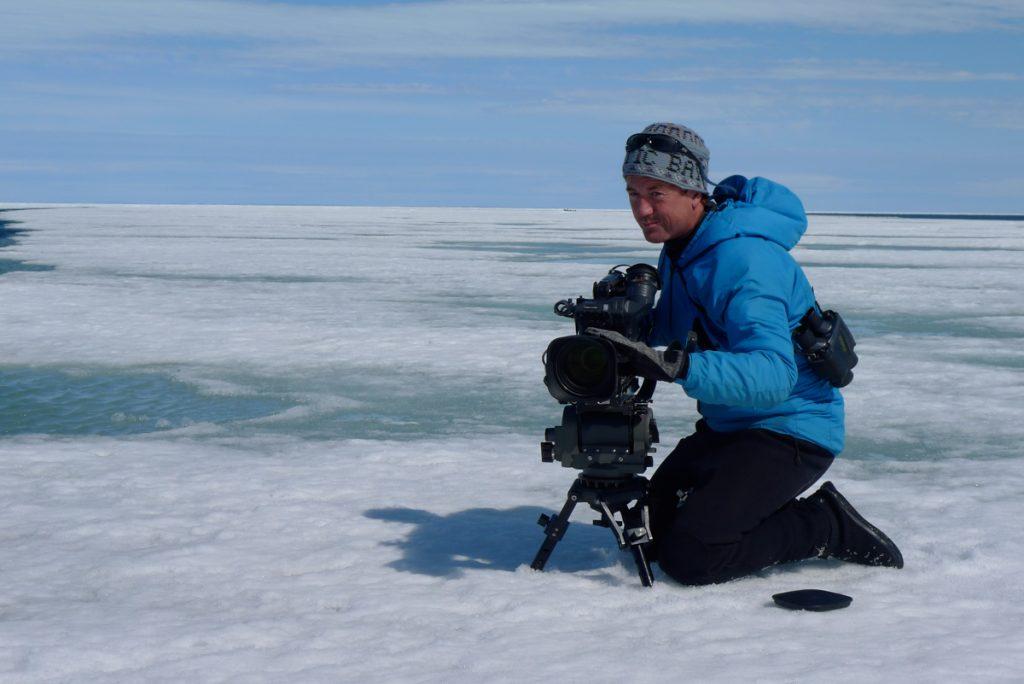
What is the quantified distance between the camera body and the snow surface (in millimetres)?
356

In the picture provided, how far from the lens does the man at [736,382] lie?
271 centimetres

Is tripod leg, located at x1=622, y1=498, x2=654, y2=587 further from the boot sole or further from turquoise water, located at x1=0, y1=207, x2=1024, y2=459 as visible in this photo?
turquoise water, located at x1=0, y1=207, x2=1024, y2=459

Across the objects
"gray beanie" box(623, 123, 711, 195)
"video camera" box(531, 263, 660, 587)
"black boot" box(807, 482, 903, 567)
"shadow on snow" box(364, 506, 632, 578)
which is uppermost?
"gray beanie" box(623, 123, 711, 195)

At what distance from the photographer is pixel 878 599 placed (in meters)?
2.89

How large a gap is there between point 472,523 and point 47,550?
1.20 metres

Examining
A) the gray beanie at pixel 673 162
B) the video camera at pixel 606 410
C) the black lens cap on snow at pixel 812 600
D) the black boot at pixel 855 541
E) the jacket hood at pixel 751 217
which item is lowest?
the black lens cap on snow at pixel 812 600

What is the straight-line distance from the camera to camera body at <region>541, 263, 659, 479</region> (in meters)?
2.69

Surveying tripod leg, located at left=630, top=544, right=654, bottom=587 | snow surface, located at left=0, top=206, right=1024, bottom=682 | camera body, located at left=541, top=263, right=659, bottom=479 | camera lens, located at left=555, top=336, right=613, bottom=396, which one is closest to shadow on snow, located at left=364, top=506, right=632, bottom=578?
snow surface, located at left=0, top=206, right=1024, bottom=682

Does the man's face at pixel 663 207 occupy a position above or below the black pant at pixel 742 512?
above

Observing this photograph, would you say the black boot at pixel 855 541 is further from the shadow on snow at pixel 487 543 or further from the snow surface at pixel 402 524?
the shadow on snow at pixel 487 543

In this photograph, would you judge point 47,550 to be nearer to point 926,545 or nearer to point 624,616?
point 624,616

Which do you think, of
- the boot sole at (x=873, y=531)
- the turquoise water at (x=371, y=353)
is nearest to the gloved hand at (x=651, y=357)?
the boot sole at (x=873, y=531)

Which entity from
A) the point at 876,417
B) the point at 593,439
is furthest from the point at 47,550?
the point at 876,417

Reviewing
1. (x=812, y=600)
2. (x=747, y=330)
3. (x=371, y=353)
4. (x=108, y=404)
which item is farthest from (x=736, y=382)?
(x=371, y=353)
